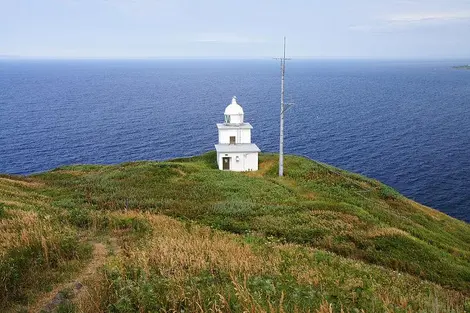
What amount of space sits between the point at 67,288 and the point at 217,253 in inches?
149

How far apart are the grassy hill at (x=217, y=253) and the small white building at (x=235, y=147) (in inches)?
334

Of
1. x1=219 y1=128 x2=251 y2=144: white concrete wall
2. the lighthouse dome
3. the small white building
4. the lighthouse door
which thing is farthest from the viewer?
the lighthouse dome

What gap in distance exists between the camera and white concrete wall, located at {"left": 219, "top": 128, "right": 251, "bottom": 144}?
1866 inches

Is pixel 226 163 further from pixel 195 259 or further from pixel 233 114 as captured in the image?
pixel 195 259

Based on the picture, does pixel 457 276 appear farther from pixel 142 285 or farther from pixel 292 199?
pixel 142 285

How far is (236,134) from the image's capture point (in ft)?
156

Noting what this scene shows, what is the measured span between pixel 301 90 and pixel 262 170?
5719 inches

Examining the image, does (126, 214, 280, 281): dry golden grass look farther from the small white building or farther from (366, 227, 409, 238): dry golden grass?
the small white building

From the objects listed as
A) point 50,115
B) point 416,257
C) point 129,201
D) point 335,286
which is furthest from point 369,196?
point 50,115

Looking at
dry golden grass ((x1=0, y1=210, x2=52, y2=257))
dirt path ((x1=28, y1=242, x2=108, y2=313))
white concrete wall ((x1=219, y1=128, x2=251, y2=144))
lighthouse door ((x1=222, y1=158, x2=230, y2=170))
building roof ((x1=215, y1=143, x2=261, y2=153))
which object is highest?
dry golden grass ((x1=0, y1=210, x2=52, y2=257))

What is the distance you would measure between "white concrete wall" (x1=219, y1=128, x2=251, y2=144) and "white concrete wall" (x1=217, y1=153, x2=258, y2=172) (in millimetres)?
3848

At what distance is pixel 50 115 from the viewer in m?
113

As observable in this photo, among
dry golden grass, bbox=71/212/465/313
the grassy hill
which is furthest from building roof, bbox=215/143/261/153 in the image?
dry golden grass, bbox=71/212/465/313

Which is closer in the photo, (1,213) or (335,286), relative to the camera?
(335,286)
